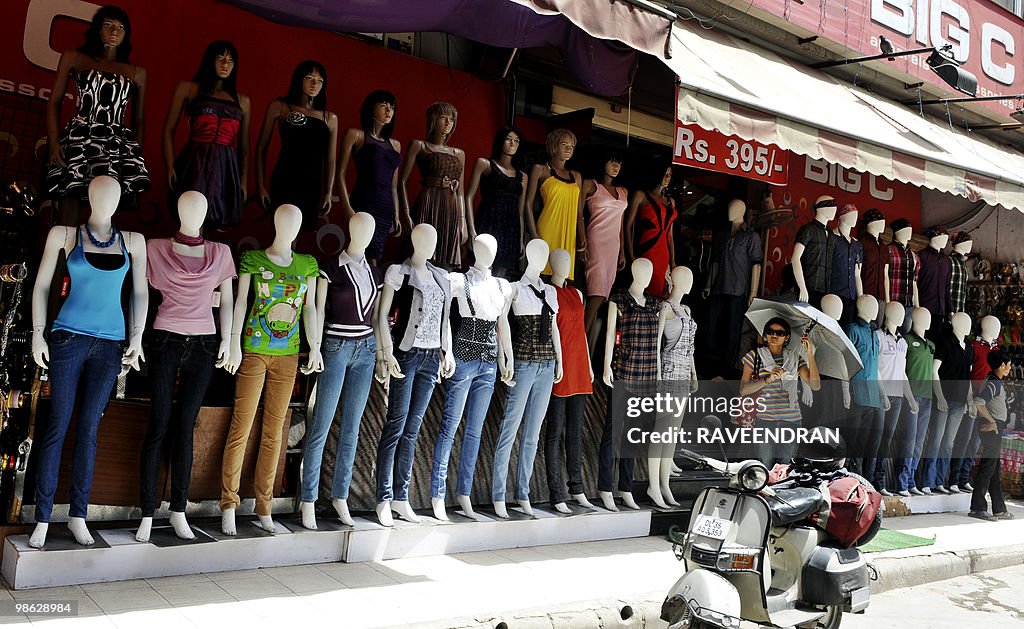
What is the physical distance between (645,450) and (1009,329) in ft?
19.9

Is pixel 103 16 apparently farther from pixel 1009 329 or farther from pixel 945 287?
pixel 1009 329

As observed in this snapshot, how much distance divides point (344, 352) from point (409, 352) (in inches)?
17.5

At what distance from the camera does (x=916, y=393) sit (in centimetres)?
855

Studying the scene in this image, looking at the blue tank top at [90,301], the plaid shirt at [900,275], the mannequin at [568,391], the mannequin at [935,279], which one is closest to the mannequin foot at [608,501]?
the mannequin at [568,391]

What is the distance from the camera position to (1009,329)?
10.4 m

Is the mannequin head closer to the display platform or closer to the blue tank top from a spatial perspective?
the blue tank top

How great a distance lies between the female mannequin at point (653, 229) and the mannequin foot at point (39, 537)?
14.5 ft

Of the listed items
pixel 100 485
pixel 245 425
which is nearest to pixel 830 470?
pixel 245 425

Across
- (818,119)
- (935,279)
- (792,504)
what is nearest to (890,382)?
(935,279)

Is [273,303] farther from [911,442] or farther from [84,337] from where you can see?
[911,442]

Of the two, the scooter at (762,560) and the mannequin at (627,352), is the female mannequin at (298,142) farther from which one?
the scooter at (762,560)

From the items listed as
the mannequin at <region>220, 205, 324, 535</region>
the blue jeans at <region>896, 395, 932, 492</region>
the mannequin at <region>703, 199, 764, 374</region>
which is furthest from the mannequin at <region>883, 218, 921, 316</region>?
the mannequin at <region>220, 205, 324, 535</region>

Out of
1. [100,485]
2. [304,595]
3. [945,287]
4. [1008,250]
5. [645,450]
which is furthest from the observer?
[1008,250]

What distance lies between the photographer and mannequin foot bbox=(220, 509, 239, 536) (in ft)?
15.5
